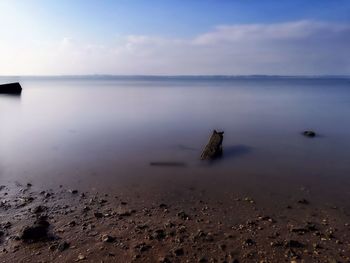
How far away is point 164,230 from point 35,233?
3763 mm

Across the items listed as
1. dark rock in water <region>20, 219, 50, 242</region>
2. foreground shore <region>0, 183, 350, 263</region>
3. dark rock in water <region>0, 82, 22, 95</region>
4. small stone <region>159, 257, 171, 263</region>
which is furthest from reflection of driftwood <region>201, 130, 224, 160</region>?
dark rock in water <region>0, 82, 22, 95</region>

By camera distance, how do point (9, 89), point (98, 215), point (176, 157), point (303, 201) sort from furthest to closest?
point (9, 89) → point (176, 157) → point (303, 201) → point (98, 215)

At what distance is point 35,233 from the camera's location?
9664 mm

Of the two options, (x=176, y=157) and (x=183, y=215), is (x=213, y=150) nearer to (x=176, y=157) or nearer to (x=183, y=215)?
(x=176, y=157)

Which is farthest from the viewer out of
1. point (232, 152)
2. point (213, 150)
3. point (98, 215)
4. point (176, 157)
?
point (232, 152)

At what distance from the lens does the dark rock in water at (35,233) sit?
952 cm

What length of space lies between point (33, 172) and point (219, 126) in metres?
20.1

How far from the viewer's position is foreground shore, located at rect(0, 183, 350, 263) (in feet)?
29.2

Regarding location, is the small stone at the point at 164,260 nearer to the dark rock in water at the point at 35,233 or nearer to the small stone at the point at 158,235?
the small stone at the point at 158,235

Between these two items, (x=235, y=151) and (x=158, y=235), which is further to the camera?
(x=235, y=151)

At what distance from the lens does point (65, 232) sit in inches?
396

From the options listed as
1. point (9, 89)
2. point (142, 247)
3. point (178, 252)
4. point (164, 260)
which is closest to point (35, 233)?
point (142, 247)

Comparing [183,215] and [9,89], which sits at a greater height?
[9,89]

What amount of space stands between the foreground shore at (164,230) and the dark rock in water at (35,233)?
0.03 metres
